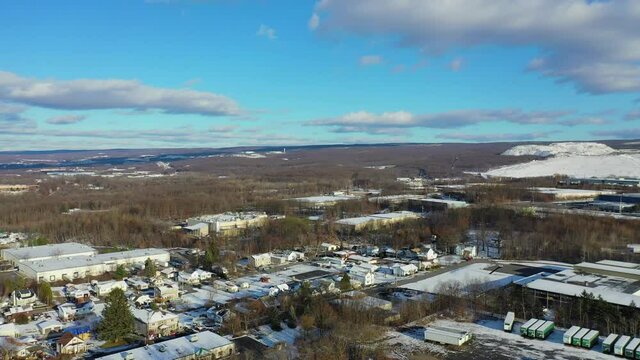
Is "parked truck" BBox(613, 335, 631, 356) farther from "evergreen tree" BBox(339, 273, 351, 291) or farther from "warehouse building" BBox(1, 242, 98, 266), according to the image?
"warehouse building" BBox(1, 242, 98, 266)

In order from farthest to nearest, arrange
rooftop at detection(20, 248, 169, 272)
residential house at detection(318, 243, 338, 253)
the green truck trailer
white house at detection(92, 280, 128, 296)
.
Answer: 1. residential house at detection(318, 243, 338, 253)
2. rooftop at detection(20, 248, 169, 272)
3. white house at detection(92, 280, 128, 296)
4. the green truck trailer

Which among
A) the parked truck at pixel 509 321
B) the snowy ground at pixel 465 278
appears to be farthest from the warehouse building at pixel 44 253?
the parked truck at pixel 509 321

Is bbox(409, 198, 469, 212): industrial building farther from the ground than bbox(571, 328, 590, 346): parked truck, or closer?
farther from the ground

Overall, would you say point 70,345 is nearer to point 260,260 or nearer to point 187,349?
point 187,349

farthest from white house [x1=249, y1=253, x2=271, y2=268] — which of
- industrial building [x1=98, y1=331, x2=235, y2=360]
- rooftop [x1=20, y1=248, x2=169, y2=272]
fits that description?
industrial building [x1=98, y1=331, x2=235, y2=360]

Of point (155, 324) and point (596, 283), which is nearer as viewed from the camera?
point (155, 324)

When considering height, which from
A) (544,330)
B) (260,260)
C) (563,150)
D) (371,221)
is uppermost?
(563,150)

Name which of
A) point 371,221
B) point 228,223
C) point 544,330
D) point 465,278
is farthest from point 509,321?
point 228,223

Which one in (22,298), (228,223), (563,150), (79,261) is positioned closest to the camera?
(22,298)
